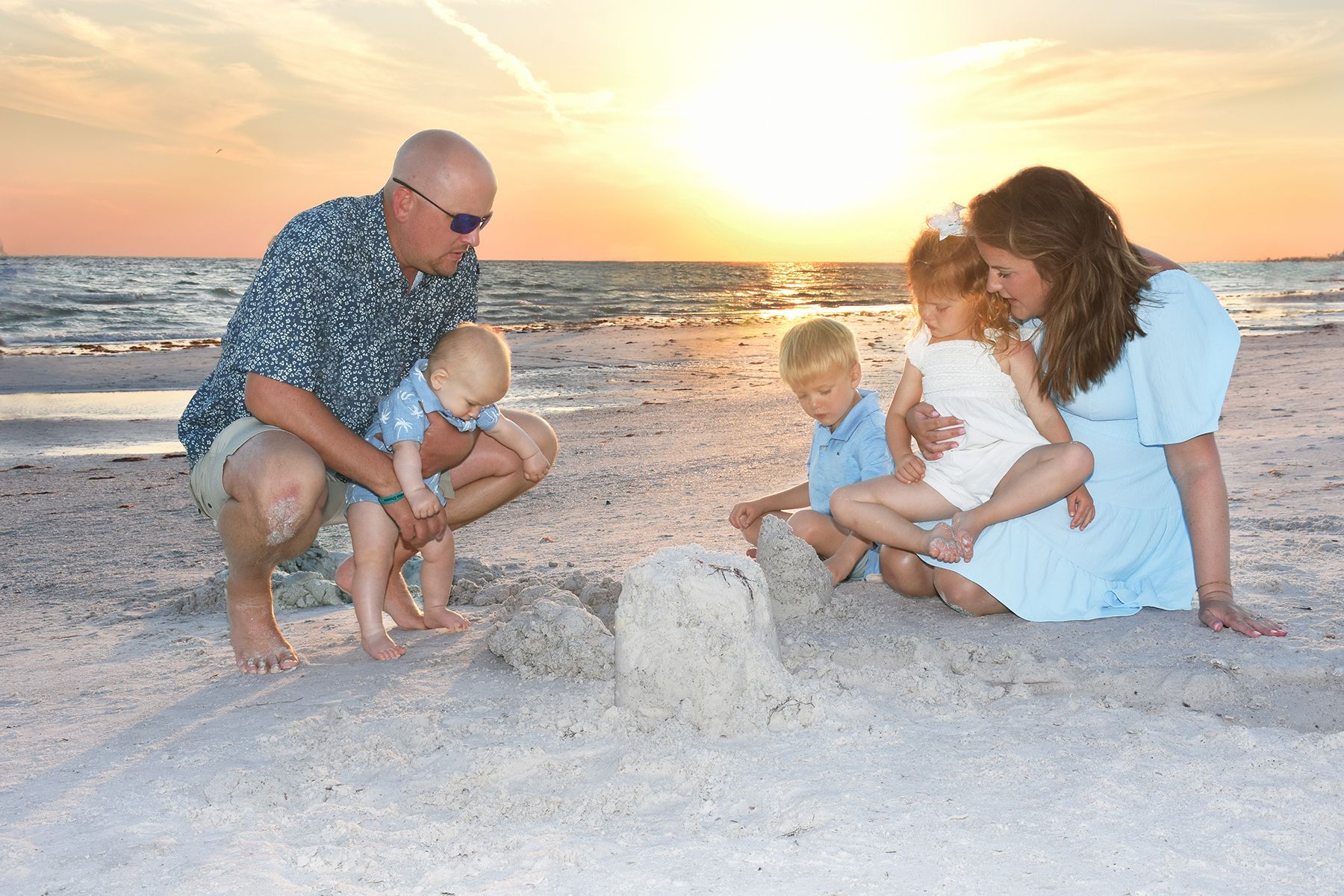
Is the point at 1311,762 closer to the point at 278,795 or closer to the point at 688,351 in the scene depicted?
the point at 278,795

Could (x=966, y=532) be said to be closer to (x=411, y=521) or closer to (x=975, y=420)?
(x=975, y=420)

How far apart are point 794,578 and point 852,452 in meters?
0.79

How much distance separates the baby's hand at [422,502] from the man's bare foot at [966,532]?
1.82 meters

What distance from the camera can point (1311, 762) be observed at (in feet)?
7.36

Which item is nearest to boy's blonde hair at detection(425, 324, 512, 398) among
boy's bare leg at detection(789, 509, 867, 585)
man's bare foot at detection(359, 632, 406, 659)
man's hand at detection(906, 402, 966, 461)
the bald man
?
the bald man

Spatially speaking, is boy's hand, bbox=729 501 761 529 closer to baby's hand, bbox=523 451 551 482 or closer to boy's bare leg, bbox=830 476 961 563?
boy's bare leg, bbox=830 476 961 563

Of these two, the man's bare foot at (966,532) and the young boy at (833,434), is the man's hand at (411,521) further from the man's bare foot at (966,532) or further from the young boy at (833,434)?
the man's bare foot at (966,532)

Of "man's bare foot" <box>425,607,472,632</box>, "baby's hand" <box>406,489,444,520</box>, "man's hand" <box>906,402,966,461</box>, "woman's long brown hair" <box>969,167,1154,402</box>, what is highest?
"woman's long brown hair" <box>969,167,1154,402</box>

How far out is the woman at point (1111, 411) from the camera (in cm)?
329

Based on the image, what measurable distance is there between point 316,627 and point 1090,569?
282 cm

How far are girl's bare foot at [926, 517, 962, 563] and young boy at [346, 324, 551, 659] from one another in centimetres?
160

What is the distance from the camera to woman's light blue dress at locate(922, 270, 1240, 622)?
3.32 m

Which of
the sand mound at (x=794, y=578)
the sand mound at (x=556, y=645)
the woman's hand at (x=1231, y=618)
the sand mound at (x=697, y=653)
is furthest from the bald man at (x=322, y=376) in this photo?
the woman's hand at (x=1231, y=618)

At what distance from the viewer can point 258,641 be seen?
126 inches
